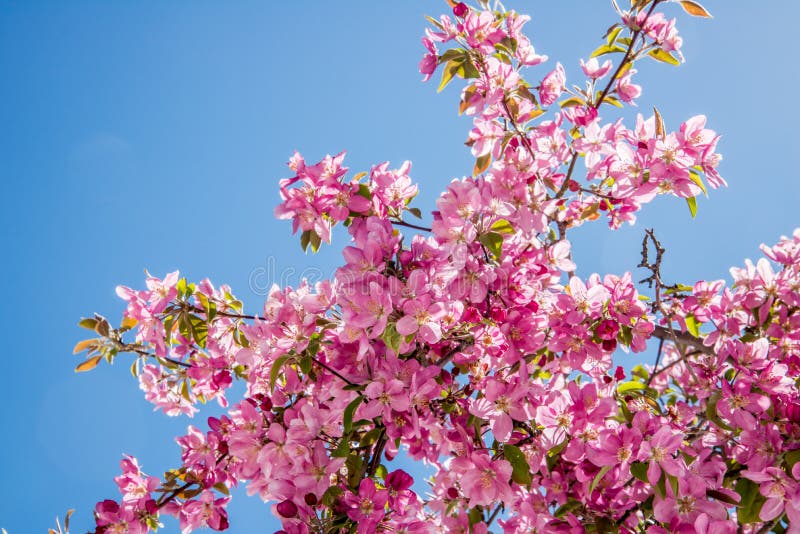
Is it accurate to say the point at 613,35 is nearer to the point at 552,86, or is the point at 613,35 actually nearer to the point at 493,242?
the point at 552,86

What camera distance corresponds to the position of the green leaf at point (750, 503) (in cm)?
166

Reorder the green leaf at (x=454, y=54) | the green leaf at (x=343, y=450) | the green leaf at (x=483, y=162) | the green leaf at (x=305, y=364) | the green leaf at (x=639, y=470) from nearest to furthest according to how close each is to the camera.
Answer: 1. the green leaf at (x=639, y=470)
2. the green leaf at (x=343, y=450)
3. the green leaf at (x=305, y=364)
4. the green leaf at (x=454, y=54)
5. the green leaf at (x=483, y=162)

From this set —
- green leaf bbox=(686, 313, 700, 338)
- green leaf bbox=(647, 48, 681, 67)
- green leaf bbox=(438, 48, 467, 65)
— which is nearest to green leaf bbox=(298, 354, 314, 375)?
green leaf bbox=(438, 48, 467, 65)

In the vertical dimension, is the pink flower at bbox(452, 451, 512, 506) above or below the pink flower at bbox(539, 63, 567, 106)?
below

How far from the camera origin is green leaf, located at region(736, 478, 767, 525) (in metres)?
1.66

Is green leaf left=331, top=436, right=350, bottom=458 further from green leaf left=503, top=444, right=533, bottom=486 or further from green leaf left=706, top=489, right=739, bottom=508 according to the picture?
green leaf left=706, top=489, right=739, bottom=508

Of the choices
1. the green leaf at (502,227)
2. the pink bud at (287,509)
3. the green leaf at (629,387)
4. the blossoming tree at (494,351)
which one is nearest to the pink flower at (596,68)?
the blossoming tree at (494,351)

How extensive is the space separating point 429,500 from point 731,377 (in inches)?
49.3

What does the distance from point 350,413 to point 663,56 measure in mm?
1694

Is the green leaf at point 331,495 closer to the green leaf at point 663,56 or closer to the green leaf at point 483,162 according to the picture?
the green leaf at point 483,162

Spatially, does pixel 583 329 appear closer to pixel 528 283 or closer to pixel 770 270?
pixel 528 283

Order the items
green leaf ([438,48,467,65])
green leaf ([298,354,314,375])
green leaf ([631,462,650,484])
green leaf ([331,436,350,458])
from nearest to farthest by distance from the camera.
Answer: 1. green leaf ([631,462,650,484])
2. green leaf ([331,436,350,458])
3. green leaf ([298,354,314,375])
4. green leaf ([438,48,467,65])

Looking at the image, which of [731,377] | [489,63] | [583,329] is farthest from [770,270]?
[489,63]

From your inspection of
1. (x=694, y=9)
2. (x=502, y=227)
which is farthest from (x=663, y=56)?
(x=502, y=227)
